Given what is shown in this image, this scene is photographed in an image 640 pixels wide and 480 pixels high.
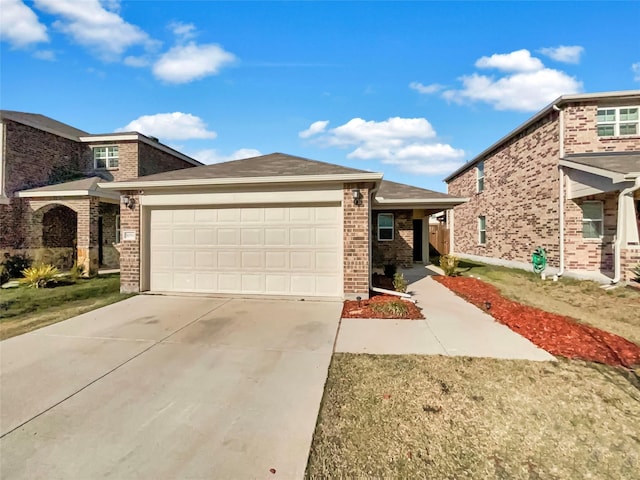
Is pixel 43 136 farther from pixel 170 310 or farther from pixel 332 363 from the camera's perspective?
pixel 332 363

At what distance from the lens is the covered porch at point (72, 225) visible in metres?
11.9

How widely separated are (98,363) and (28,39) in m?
9.43

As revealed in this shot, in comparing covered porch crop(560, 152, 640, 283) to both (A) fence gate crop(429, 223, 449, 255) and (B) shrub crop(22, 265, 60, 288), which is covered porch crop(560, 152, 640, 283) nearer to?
(A) fence gate crop(429, 223, 449, 255)

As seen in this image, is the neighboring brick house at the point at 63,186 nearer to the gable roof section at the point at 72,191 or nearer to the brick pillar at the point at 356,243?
the gable roof section at the point at 72,191

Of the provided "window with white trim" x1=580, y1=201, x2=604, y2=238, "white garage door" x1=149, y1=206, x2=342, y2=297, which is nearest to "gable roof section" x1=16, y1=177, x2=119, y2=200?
"white garage door" x1=149, y1=206, x2=342, y2=297

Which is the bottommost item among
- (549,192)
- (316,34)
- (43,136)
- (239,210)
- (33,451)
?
(33,451)

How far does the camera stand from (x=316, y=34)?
8883 mm

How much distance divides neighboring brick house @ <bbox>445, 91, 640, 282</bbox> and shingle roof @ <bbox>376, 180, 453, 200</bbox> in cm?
350

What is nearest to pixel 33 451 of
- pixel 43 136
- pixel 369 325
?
pixel 369 325

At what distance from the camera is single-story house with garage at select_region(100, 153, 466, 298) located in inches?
289

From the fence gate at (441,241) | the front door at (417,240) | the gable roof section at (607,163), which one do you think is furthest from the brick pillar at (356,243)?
the fence gate at (441,241)

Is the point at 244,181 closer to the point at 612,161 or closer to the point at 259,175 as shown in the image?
the point at 259,175

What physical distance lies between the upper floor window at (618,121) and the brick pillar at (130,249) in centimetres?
1555

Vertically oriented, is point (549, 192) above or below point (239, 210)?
above
